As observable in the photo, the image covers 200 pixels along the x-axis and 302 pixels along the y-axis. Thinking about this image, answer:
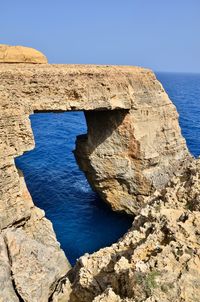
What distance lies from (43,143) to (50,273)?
33.4 m

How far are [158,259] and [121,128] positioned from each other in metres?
17.4

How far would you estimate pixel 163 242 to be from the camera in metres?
8.59

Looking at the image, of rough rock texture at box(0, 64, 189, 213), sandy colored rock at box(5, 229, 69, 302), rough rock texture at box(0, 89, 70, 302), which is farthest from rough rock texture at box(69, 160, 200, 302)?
rough rock texture at box(0, 64, 189, 213)

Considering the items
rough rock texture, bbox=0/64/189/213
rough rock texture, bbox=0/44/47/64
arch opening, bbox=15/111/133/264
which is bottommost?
arch opening, bbox=15/111/133/264

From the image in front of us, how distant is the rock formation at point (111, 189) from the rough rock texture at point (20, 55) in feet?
3.48

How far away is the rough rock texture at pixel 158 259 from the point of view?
7023 mm

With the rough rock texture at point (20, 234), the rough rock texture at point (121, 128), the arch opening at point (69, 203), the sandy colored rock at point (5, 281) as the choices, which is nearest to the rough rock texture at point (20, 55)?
the rough rock texture at point (121, 128)

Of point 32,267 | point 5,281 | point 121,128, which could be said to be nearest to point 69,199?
point 121,128

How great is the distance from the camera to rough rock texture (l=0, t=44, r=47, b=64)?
66.6ft

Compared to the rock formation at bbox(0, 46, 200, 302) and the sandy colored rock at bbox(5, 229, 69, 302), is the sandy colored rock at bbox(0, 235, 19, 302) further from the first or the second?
the sandy colored rock at bbox(5, 229, 69, 302)

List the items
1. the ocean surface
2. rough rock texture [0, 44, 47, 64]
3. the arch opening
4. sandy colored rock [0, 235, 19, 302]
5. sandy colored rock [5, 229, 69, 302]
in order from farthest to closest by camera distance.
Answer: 1. the ocean surface
2. the arch opening
3. rough rock texture [0, 44, 47, 64]
4. sandy colored rock [5, 229, 69, 302]
5. sandy colored rock [0, 235, 19, 302]

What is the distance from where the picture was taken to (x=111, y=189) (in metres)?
27.4

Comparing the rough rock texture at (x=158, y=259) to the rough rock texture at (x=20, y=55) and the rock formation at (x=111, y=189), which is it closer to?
the rock formation at (x=111, y=189)

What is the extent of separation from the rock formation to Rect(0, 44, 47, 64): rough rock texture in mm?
1061
